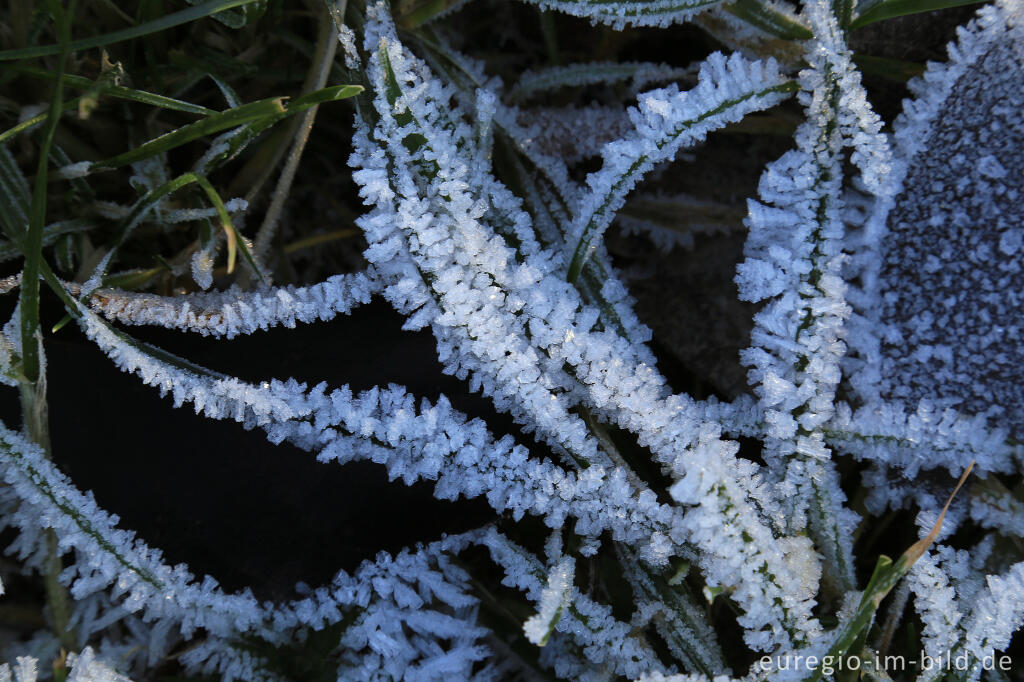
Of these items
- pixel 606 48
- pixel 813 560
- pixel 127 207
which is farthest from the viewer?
pixel 606 48

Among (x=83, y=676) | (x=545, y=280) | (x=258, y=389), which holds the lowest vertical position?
(x=83, y=676)

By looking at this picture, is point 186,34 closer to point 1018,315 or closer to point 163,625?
point 163,625

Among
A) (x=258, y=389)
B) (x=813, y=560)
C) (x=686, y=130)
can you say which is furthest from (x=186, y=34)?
(x=813, y=560)

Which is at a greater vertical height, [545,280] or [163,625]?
[545,280]

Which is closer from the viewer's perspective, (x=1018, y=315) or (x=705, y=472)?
(x=705, y=472)

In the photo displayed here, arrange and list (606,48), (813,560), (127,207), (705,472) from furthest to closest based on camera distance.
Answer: (606,48), (127,207), (813,560), (705,472)

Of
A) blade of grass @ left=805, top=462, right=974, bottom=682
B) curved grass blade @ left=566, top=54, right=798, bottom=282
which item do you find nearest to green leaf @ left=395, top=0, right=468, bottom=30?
curved grass blade @ left=566, top=54, right=798, bottom=282

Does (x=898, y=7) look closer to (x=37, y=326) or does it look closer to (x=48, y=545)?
(x=37, y=326)
